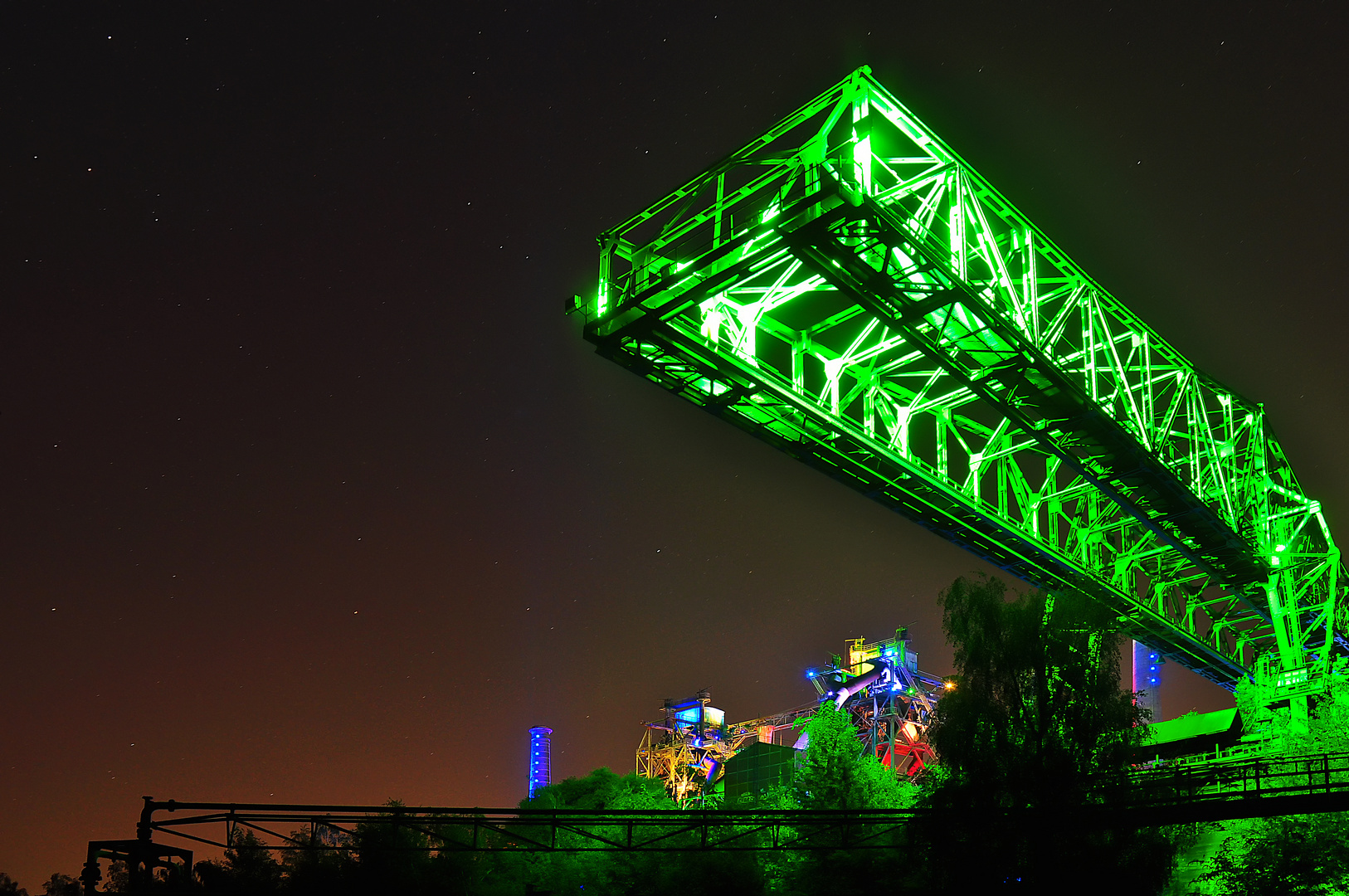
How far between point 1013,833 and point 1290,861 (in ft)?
22.2

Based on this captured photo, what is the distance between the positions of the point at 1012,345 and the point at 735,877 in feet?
70.9

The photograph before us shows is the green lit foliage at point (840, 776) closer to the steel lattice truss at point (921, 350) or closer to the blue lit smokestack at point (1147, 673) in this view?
the steel lattice truss at point (921, 350)

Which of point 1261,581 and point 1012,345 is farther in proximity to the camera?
point 1261,581

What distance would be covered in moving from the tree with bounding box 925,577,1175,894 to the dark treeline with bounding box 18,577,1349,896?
0.03m

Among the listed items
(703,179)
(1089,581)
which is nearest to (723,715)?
(1089,581)

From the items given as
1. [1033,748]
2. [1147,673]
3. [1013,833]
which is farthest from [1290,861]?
[1147,673]

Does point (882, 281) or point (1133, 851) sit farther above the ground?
point (882, 281)

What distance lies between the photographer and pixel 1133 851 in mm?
24859

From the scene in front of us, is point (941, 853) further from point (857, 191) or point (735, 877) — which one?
point (857, 191)

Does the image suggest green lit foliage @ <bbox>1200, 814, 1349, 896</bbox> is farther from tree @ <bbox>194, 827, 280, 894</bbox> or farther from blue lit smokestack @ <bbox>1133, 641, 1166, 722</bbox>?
blue lit smokestack @ <bbox>1133, 641, 1166, 722</bbox>

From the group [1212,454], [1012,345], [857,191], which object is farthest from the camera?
[1212,454]

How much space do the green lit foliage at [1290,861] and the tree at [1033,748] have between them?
261 cm

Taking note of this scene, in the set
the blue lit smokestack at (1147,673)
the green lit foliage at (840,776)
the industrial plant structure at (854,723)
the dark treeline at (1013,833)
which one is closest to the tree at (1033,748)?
the dark treeline at (1013,833)

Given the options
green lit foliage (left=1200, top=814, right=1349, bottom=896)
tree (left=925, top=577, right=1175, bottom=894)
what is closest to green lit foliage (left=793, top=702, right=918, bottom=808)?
tree (left=925, top=577, right=1175, bottom=894)
